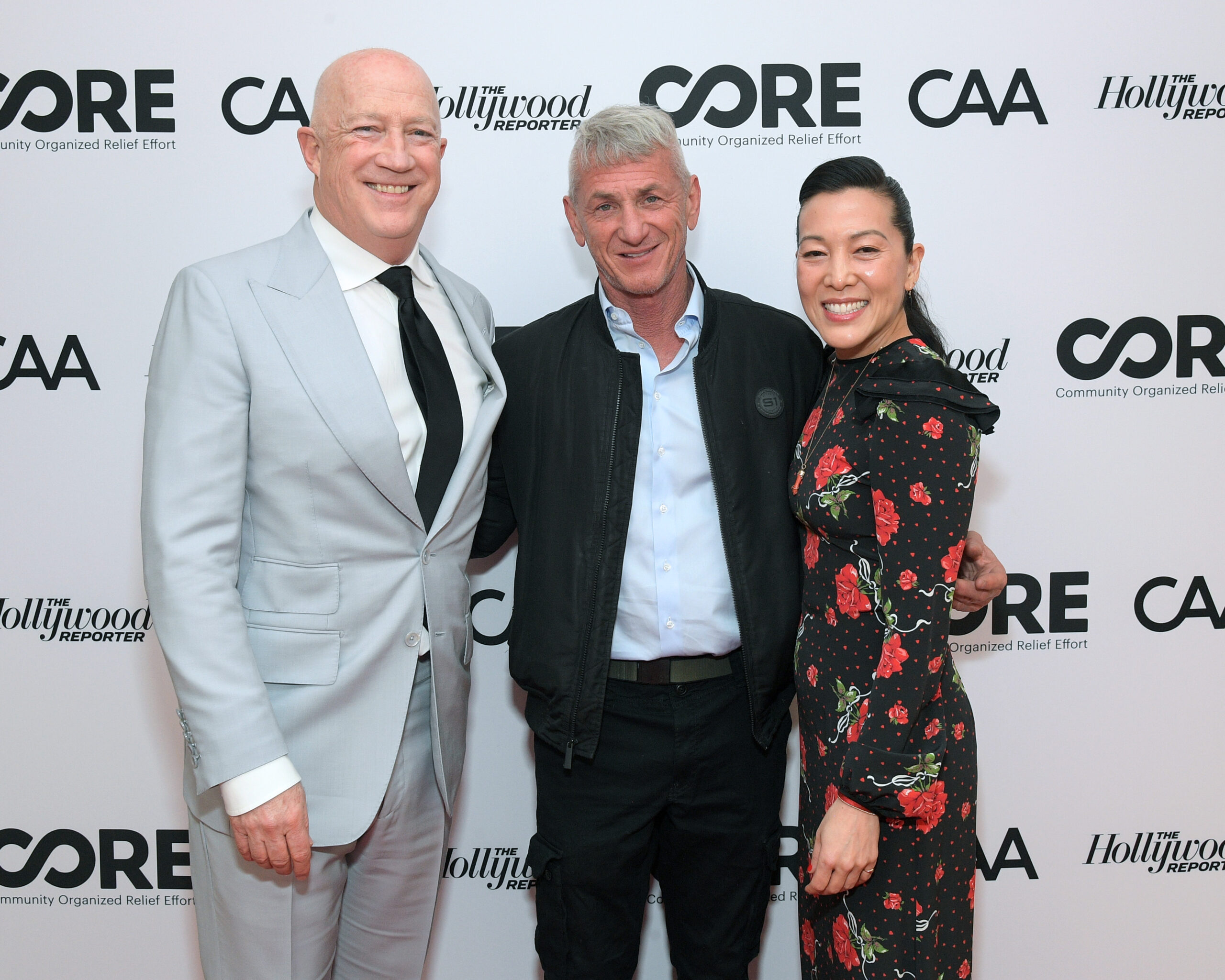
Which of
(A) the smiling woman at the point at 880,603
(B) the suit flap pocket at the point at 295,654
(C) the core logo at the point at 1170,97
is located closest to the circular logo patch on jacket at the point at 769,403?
(A) the smiling woman at the point at 880,603

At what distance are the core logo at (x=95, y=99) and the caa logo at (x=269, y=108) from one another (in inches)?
5.3

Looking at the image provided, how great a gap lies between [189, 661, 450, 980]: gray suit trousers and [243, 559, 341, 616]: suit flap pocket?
0.23 m

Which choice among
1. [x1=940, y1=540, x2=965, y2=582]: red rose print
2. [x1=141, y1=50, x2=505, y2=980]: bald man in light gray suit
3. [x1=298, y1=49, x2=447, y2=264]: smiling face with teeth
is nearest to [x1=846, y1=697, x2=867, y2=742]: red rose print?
[x1=940, y1=540, x2=965, y2=582]: red rose print

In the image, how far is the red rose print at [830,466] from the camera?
1.52 m

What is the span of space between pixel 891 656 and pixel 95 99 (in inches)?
86.2

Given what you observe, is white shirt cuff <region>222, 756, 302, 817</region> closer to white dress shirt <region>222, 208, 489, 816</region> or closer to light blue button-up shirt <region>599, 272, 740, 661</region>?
white dress shirt <region>222, 208, 489, 816</region>

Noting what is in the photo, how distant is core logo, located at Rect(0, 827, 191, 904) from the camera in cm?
236

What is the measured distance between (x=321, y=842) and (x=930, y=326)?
4.59 feet

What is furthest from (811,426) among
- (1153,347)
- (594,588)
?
(1153,347)

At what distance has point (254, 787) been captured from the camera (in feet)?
4.59

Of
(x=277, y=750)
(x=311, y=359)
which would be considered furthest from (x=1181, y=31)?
(x=277, y=750)

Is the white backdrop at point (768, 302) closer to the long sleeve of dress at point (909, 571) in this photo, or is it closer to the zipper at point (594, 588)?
Result: the zipper at point (594, 588)

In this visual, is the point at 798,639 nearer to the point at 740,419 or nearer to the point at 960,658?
the point at 740,419

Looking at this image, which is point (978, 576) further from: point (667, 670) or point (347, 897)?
point (347, 897)
